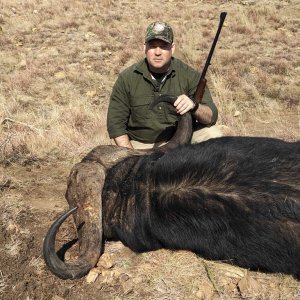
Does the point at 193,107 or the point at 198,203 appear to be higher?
the point at 193,107

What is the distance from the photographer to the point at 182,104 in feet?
13.2

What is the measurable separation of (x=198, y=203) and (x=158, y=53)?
2.00m

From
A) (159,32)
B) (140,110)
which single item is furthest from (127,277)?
(159,32)

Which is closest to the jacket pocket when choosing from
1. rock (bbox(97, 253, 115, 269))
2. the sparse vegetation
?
the sparse vegetation

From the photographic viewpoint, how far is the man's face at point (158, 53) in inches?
176

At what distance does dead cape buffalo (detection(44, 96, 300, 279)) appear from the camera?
294 cm

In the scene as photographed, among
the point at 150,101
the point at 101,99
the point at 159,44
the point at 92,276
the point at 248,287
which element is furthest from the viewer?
the point at 101,99

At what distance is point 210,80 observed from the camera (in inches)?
396

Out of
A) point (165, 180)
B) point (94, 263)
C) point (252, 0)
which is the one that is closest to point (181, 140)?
point (165, 180)

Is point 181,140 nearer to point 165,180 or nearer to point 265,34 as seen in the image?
point 165,180

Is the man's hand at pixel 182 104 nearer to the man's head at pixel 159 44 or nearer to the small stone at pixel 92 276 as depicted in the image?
the man's head at pixel 159 44

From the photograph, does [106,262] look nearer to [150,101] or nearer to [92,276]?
[92,276]

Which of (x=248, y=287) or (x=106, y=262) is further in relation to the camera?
(x=106, y=262)

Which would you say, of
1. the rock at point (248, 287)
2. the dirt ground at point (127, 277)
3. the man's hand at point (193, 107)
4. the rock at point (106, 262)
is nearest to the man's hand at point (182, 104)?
the man's hand at point (193, 107)
